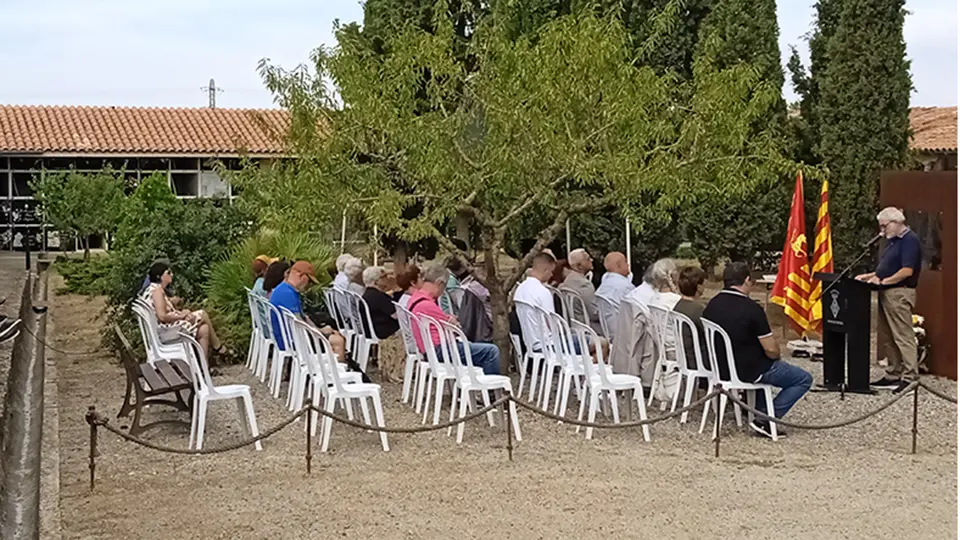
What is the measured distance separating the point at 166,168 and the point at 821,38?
798 inches

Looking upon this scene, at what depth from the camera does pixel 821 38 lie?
19672mm

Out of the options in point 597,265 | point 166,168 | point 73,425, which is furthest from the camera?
point 166,168

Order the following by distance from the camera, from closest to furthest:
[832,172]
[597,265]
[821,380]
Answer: [821,380] < [832,172] < [597,265]

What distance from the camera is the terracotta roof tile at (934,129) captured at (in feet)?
93.2

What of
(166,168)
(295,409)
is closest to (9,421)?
(295,409)

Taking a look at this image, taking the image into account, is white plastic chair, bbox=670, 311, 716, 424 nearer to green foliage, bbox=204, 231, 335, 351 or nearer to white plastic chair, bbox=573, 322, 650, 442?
white plastic chair, bbox=573, 322, 650, 442

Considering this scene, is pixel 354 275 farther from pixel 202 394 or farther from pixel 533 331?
pixel 202 394

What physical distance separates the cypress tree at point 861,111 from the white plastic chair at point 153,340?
11091 mm

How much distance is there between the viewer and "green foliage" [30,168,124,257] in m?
27.6

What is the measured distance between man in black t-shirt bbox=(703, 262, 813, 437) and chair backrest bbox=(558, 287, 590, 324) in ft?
8.28

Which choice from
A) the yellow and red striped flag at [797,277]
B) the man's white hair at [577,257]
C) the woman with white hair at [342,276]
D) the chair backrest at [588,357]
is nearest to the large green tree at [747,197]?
the yellow and red striped flag at [797,277]

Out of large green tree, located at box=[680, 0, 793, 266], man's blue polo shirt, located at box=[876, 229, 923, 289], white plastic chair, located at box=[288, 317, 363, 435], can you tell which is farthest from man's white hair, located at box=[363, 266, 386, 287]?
A: large green tree, located at box=[680, 0, 793, 266]

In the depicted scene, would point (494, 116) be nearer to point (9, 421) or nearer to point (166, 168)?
point (9, 421)

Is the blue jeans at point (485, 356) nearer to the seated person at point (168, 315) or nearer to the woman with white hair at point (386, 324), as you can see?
the woman with white hair at point (386, 324)
